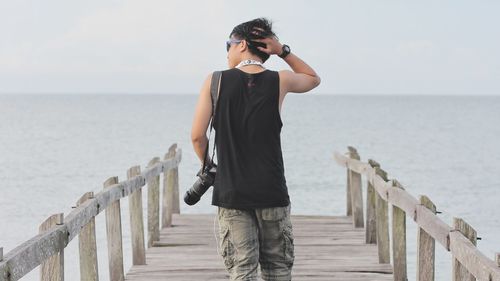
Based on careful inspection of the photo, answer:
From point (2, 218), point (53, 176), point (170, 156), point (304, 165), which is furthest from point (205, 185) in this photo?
point (304, 165)

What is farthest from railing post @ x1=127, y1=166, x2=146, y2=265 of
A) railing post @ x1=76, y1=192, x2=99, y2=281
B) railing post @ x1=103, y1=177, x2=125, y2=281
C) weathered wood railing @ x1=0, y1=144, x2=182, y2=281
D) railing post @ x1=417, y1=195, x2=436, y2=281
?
railing post @ x1=417, y1=195, x2=436, y2=281

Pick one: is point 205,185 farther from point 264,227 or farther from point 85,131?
point 85,131

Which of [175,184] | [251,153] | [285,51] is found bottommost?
[175,184]

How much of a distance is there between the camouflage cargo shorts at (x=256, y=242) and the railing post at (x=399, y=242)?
2.90 metres

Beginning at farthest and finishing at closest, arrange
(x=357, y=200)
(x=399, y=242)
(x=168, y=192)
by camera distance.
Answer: (x=168, y=192)
(x=357, y=200)
(x=399, y=242)

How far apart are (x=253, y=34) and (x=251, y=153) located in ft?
1.89

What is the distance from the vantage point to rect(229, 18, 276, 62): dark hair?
458 cm

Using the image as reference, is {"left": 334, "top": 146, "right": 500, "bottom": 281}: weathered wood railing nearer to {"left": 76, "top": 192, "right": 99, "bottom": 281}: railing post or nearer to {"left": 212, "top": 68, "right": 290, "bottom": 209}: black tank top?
{"left": 212, "top": 68, "right": 290, "bottom": 209}: black tank top

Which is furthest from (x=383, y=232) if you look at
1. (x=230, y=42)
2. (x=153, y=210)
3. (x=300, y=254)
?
(x=230, y=42)

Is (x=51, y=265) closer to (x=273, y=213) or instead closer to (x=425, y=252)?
(x=273, y=213)

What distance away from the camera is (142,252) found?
8.50 meters

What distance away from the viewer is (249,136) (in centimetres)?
444

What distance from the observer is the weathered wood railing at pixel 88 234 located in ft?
13.8

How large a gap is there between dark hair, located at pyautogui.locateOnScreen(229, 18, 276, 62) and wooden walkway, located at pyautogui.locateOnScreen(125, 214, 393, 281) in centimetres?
369
